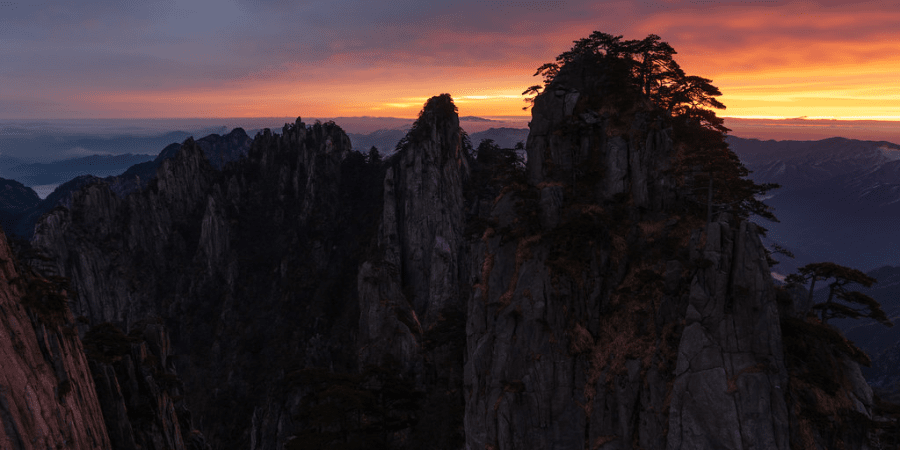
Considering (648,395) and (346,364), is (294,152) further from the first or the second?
(648,395)

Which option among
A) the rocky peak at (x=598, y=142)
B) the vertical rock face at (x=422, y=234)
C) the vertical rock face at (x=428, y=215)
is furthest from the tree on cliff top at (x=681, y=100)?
the vertical rock face at (x=428, y=215)

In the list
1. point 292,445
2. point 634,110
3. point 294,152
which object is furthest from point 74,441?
point 294,152

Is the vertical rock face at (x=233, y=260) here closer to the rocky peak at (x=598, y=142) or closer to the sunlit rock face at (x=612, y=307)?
the sunlit rock face at (x=612, y=307)

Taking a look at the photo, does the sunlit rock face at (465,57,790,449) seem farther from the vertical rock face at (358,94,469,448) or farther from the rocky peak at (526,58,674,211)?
the vertical rock face at (358,94,469,448)

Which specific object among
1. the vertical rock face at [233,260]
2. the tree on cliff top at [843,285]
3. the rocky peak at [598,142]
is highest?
the rocky peak at [598,142]

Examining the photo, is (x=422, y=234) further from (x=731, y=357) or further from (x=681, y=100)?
(x=731, y=357)

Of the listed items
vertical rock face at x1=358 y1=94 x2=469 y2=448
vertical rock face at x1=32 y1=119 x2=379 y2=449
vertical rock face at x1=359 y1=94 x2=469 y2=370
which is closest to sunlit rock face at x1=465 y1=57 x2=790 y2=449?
vertical rock face at x1=358 y1=94 x2=469 y2=448

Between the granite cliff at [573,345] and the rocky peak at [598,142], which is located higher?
the rocky peak at [598,142]
